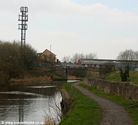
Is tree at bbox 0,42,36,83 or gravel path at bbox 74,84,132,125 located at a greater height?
tree at bbox 0,42,36,83

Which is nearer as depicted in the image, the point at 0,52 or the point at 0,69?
the point at 0,69

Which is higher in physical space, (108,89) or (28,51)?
(28,51)

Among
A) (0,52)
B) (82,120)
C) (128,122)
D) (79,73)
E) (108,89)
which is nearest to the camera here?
(128,122)

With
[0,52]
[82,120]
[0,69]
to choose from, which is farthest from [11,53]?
[82,120]

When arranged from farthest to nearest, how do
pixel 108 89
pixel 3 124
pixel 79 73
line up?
pixel 79 73
pixel 108 89
pixel 3 124

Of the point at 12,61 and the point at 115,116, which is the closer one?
the point at 115,116

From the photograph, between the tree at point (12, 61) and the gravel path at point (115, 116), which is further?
the tree at point (12, 61)

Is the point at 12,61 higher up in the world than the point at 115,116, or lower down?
higher up

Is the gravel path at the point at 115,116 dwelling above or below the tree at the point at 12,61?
below

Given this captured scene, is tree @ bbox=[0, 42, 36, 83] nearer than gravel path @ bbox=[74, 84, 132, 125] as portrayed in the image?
No

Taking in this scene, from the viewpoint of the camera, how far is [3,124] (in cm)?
2889

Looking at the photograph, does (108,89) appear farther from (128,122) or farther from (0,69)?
(0,69)

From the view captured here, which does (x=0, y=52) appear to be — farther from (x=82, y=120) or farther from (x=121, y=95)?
(x=82, y=120)

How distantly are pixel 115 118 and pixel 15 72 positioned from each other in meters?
78.2
